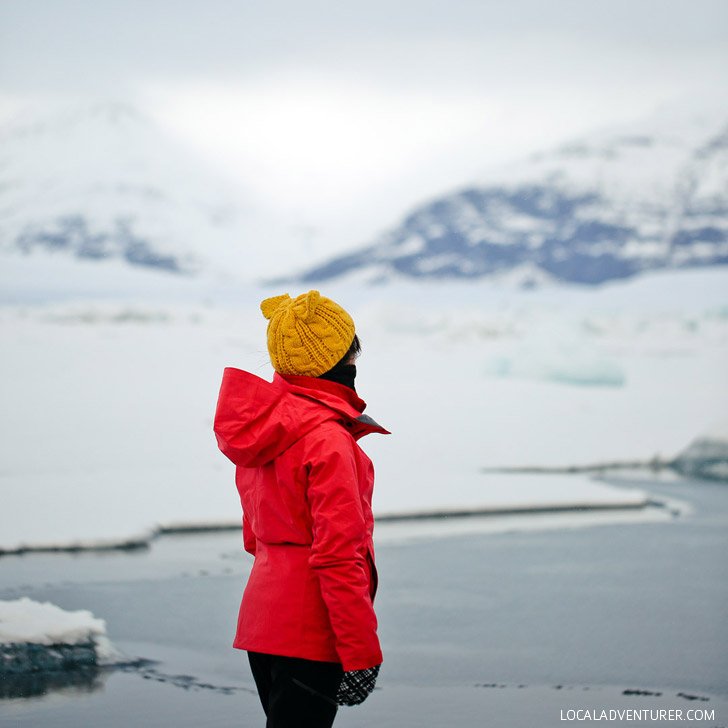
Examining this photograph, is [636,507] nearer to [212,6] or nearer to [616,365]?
Answer: [616,365]

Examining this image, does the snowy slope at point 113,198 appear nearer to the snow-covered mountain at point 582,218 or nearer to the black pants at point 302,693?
the snow-covered mountain at point 582,218

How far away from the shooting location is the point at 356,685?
1021 millimetres

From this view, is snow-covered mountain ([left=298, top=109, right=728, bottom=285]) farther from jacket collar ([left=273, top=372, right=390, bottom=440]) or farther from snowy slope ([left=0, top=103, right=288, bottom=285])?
jacket collar ([left=273, top=372, right=390, bottom=440])

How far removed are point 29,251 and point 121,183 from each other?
568mm

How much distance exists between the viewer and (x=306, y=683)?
1010 mm

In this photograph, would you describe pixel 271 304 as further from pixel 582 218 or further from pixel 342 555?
pixel 582 218

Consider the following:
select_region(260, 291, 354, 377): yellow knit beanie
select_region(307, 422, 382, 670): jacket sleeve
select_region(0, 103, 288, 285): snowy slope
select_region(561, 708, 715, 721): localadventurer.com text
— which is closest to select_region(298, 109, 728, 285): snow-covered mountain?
select_region(0, 103, 288, 285): snowy slope

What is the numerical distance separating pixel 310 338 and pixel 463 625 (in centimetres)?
136

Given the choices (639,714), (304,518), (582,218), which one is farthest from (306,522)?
(582,218)

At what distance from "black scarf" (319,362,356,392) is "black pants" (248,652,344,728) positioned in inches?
13.7

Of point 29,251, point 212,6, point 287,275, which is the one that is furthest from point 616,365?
point 29,251

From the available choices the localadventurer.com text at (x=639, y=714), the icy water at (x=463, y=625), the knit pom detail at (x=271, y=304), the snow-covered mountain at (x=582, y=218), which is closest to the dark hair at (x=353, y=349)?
the knit pom detail at (x=271, y=304)

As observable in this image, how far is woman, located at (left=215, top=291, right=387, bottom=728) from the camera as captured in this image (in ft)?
3.18

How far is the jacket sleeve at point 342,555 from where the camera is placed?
961mm
